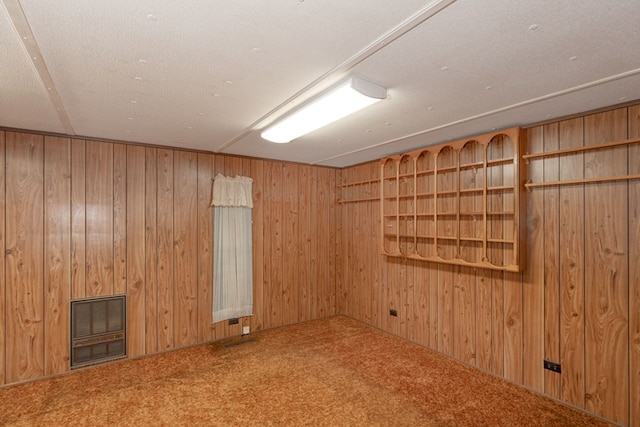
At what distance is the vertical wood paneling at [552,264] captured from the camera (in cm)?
272

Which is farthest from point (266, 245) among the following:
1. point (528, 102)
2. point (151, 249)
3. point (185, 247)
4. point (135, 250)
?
point (528, 102)

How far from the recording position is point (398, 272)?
4219 mm

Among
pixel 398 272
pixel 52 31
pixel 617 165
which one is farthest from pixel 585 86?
pixel 52 31

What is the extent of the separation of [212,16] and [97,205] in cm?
298

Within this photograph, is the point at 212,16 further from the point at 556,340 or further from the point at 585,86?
the point at 556,340

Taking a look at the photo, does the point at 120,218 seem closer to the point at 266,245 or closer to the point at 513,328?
the point at 266,245

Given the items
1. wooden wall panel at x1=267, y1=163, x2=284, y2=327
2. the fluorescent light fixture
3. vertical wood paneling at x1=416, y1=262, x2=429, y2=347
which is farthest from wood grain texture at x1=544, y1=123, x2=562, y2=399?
wooden wall panel at x1=267, y1=163, x2=284, y2=327

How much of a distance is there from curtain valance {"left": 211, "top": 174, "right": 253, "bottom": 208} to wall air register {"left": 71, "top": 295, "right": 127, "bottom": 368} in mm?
1591

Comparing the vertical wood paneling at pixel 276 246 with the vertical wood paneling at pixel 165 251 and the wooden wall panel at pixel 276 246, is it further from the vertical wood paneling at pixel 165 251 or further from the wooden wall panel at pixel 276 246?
the vertical wood paneling at pixel 165 251

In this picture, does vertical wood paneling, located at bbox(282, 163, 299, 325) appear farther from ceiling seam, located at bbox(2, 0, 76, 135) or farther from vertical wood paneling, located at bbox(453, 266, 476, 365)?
ceiling seam, located at bbox(2, 0, 76, 135)

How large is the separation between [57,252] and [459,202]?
436 cm

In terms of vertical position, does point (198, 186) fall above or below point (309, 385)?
above

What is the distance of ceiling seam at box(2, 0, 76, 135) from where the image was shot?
51.3 inches

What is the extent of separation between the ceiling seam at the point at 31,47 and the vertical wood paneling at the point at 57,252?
103 cm
